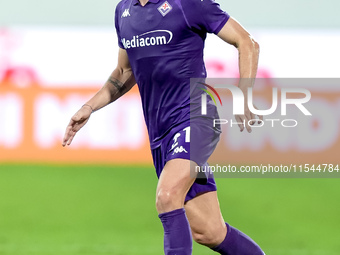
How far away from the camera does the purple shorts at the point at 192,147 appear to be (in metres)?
3.54

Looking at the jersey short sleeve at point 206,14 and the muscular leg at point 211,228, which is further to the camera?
the muscular leg at point 211,228

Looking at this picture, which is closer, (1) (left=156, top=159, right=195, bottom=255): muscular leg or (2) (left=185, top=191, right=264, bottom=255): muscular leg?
(1) (left=156, top=159, right=195, bottom=255): muscular leg

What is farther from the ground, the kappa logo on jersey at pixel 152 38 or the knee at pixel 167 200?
the kappa logo on jersey at pixel 152 38

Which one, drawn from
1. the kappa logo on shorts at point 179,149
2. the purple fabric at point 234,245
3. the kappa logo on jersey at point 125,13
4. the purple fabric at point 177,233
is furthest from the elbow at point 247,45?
the purple fabric at point 234,245

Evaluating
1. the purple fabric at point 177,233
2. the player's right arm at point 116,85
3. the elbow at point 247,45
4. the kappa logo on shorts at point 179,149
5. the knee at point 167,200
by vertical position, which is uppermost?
the elbow at point 247,45

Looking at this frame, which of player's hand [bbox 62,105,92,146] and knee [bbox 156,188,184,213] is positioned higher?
player's hand [bbox 62,105,92,146]

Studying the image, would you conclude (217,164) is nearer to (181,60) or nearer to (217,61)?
(217,61)

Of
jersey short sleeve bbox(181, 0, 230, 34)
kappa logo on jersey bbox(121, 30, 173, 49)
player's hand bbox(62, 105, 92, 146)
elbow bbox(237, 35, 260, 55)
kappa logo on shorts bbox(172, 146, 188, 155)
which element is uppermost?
jersey short sleeve bbox(181, 0, 230, 34)

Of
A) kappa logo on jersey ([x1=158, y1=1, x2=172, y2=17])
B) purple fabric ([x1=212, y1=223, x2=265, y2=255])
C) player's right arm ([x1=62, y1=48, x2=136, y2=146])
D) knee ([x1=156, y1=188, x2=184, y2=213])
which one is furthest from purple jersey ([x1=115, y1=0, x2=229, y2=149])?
purple fabric ([x1=212, y1=223, x2=265, y2=255])

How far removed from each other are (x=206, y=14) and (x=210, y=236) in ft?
3.75

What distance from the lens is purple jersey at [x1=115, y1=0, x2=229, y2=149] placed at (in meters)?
3.65

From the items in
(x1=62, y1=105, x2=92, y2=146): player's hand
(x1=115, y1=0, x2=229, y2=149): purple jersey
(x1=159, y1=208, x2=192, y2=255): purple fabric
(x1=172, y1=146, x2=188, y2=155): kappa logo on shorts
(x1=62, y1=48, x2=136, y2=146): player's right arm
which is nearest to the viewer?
(x1=159, y1=208, x2=192, y2=255): purple fabric

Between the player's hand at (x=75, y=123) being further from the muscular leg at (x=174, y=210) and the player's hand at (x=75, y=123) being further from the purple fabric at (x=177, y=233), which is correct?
the purple fabric at (x=177, y=233)

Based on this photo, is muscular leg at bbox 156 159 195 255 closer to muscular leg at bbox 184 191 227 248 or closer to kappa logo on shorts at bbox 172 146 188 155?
kappa logo on shorts at bbox 172 146 188 155
